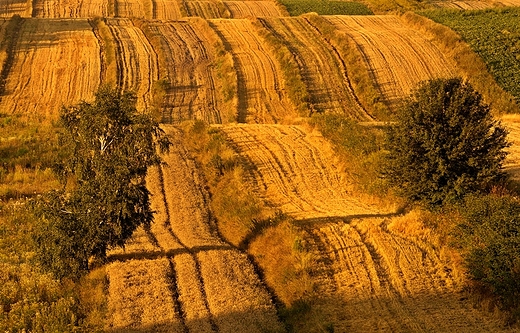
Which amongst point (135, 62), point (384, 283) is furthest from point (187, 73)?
point (384, 283)

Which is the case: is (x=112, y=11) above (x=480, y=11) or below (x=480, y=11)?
below

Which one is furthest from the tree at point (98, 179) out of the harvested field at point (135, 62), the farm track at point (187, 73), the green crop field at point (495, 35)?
the green crop field at point (495, 35)

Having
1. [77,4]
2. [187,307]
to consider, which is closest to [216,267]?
[187,307]

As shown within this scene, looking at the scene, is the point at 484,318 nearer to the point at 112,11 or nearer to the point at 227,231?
the point at 227,231

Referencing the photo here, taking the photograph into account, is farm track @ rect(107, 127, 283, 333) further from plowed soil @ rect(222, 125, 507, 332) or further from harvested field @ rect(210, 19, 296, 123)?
harvested field @ rect(210, 19, 296, 123)

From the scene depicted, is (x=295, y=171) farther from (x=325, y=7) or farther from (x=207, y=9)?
(x=325, y=7)

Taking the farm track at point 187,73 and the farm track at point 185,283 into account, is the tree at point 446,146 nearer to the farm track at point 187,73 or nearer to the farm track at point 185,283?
the farm track at point 185,283
